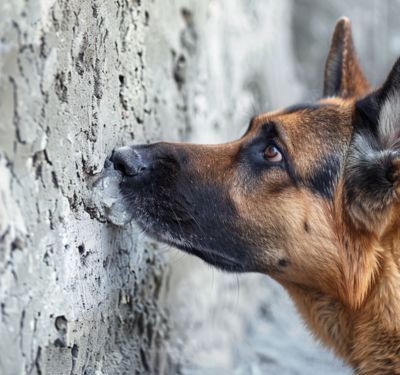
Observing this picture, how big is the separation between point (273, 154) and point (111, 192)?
800mm

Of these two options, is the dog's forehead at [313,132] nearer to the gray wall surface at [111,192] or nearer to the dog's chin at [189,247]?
the dog's chin at [189,247]

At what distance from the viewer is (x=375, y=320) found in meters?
3.15

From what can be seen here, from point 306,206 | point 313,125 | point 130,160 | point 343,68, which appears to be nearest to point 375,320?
point 306,206

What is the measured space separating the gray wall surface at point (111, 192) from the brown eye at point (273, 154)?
73cm

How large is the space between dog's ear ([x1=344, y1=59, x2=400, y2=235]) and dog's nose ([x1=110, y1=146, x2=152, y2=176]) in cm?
97

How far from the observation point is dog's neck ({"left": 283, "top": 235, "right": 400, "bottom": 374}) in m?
3.10

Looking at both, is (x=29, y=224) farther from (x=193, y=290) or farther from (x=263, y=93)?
(x=263, y=93)

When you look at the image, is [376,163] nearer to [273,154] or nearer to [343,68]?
[273,154]

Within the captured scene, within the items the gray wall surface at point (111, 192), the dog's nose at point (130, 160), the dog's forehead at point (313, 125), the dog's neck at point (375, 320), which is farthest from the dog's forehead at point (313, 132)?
the gray wall surface at point (111, 192)

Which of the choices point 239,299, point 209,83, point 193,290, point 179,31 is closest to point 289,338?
point 239,299

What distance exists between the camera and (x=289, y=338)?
580 cm

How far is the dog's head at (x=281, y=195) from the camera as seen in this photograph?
3178 millimetres

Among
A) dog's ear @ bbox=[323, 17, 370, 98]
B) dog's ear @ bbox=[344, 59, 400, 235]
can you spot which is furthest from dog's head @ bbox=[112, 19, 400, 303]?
dog's ear @ bbox=[323, 17, 370, 98]

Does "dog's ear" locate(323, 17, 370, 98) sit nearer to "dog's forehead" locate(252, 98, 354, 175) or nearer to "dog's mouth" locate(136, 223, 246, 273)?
"dog's forehead" locate(252, 98, 354, 175)
